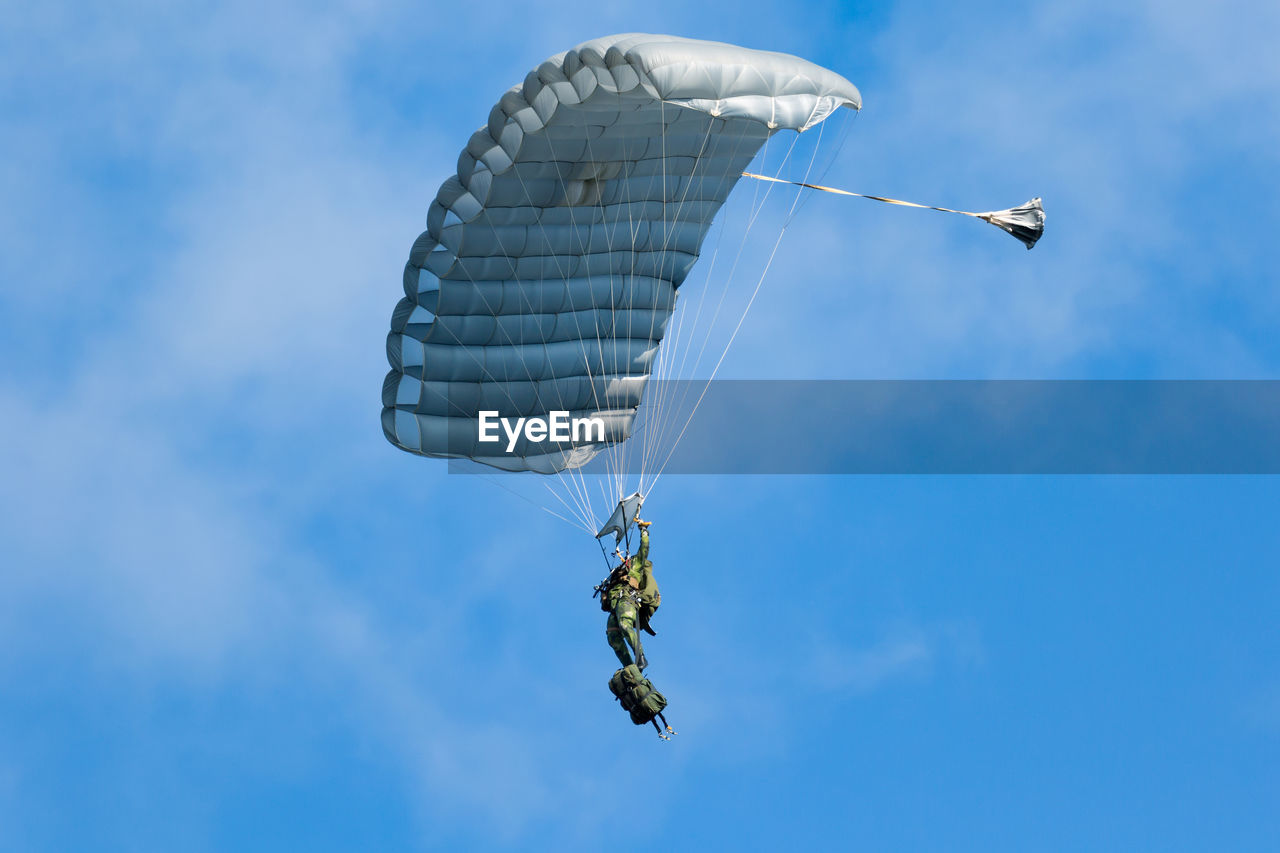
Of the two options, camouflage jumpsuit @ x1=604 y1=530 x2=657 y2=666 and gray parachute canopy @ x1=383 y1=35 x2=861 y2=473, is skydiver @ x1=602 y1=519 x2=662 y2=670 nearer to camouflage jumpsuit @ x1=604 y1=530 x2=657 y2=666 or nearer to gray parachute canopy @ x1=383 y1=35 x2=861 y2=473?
camouflage jumpsuit @ x1=604 y1=530 x2=657 y2=666

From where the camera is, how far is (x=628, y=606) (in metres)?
19.4

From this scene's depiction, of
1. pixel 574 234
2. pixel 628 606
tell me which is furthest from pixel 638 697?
pixel 574 234

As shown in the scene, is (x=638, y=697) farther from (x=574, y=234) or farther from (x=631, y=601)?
(x=574, y=234)

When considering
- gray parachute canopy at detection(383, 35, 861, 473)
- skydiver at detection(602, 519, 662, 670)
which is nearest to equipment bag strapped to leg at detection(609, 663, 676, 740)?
skydiver at detection(602, 519, 662, 670)

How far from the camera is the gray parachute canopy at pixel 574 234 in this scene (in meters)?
18.6

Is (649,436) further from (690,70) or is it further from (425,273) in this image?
(690,70)

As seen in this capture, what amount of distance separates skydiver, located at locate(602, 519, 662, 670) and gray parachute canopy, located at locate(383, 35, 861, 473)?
3.10 m

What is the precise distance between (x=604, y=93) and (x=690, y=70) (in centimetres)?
97

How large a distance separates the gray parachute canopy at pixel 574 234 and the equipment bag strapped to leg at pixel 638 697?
166 inches

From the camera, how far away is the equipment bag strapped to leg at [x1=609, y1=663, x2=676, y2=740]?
18891mm

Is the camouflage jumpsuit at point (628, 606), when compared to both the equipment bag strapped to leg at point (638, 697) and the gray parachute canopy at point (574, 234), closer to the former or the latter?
the equipment bag strapped to leg at point (638, 697)

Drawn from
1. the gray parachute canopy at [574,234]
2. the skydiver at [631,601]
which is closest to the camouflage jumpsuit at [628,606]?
the skydiver at [631,601]

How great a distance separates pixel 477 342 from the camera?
21.8 metres

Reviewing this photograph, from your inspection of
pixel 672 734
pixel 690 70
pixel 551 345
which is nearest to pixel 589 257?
pixel 551 345
